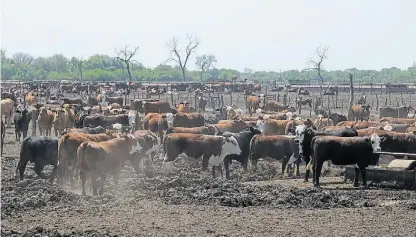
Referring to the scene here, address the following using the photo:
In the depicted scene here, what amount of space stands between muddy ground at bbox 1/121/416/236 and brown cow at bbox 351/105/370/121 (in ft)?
65.7

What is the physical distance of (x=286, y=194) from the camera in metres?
15.0

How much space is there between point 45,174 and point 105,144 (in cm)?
284

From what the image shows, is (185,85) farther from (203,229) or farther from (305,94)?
(203,229)

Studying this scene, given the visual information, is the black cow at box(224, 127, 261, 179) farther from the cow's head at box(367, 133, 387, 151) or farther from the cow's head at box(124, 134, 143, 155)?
the cow's head at box(367, 133, 387, 151)

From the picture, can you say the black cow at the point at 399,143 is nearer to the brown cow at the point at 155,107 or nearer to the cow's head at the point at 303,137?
the cow's head at the point at 303,137

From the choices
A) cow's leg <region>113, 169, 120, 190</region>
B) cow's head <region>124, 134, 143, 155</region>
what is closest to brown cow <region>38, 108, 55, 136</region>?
cow's head <region>124, 134, 143, 155</region>

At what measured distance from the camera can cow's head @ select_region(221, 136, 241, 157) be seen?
19.2 metres

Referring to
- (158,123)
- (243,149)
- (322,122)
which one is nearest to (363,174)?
(243,149)

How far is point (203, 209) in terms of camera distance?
44.2 feet

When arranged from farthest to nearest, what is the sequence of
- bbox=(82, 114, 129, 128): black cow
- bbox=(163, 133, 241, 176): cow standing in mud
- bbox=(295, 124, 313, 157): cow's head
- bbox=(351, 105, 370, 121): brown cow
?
bbox=(351, 105, 370, 121): brown cow < bbox=(82, 114, 129, 128): black cow < bbox=(163, 133, 241, 176): cow standing in mud < bbox=(295, 124, 313, 157): cow's head

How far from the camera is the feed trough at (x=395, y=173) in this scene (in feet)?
53.7

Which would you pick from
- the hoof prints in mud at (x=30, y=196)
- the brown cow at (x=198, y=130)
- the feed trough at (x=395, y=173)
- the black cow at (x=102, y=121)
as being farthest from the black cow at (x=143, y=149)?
the black cow at (x=102, y=121)

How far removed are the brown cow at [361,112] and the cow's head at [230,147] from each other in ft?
61.8

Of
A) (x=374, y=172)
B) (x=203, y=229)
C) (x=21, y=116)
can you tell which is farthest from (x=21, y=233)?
(x=21, y=116)
